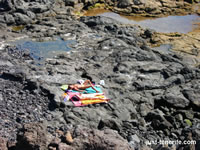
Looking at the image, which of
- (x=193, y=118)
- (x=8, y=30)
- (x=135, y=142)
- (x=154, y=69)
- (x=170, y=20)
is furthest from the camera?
(x=170, y=20)

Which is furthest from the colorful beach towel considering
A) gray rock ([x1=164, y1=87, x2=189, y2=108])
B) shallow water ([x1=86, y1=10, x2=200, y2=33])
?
shallow water ([x1=86, y1=10, x2=200, y2=33])

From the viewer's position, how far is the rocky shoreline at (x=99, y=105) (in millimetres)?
7605

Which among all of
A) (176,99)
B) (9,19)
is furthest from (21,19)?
(176,99)

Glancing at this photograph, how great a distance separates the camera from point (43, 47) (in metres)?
17.1

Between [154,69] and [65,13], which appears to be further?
[65,13]

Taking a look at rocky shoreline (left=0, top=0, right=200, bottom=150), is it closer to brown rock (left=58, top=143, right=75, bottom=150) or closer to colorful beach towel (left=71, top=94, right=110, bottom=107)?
brown rock (left=58, top=143, right=75, bottom=150)

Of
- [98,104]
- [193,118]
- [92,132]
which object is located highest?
[92,132]

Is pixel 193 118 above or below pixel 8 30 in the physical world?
below

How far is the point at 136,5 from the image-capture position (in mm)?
30891

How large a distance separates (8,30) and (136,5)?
669 inches

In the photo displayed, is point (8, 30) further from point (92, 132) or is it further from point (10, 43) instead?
point (92, 132)

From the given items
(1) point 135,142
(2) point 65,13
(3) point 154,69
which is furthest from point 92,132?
(2) point 65,13

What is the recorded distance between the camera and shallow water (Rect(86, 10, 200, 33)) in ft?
84.0

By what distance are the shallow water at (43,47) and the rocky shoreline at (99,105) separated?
508mm
